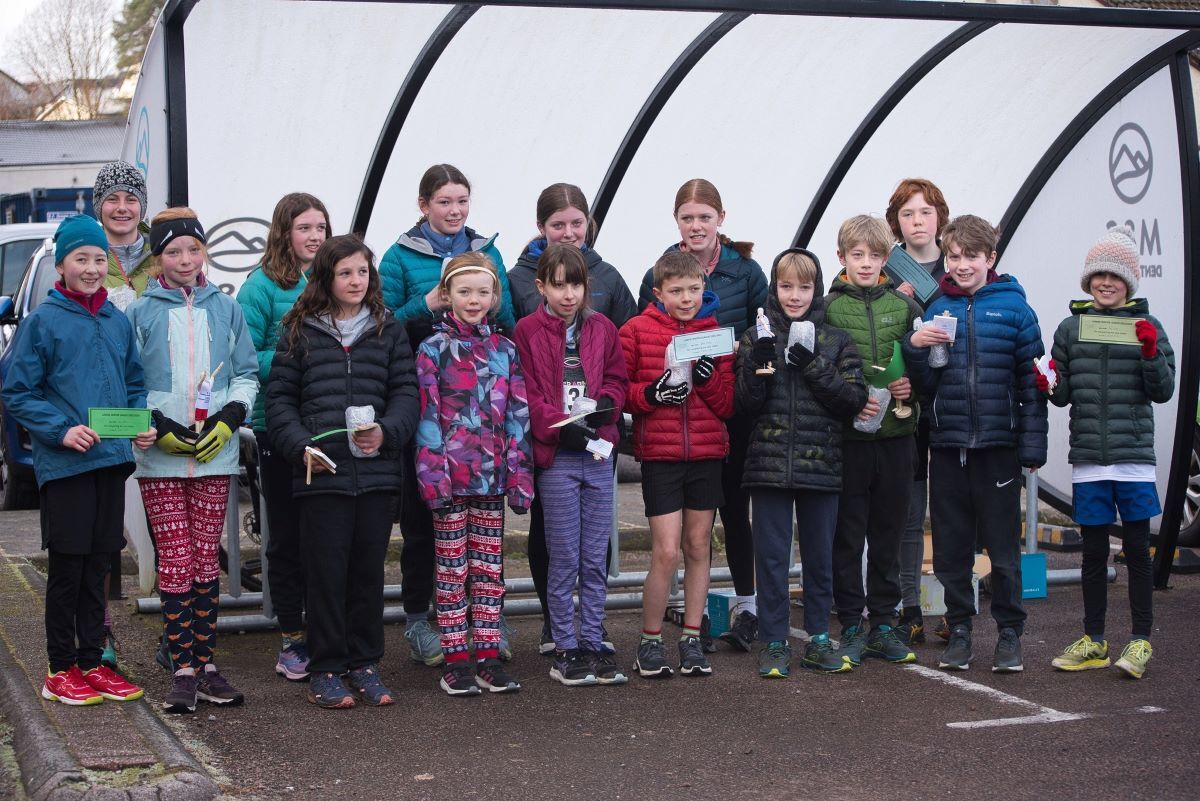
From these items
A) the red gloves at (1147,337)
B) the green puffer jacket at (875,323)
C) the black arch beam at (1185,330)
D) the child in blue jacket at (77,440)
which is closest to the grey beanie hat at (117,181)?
the child in blue jacket at (77,440)

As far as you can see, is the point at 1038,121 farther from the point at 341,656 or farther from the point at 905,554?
the point at 341,656

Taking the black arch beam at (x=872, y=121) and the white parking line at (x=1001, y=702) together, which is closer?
the white parking line at (x=1001, y=702)

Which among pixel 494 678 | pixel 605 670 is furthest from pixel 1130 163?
pixel 494 678

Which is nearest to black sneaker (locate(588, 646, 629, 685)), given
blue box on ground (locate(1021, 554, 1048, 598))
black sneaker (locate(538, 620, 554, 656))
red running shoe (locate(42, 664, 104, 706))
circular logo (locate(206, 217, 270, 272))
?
black sneaker (locate(538, 620, 554, 656))

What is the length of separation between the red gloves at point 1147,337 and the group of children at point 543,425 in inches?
0.7

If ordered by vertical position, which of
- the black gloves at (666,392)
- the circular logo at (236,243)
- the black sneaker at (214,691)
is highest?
the circular logo at (236,243)

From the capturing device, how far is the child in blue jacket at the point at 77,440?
4.96m

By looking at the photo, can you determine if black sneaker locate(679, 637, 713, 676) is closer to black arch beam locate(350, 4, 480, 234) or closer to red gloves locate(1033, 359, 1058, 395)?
red gloves locate(1033, 359, 1058, 395)

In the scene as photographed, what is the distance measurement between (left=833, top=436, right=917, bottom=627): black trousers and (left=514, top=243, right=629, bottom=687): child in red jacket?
1.06 m

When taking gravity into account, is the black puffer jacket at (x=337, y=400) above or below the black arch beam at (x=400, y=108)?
below

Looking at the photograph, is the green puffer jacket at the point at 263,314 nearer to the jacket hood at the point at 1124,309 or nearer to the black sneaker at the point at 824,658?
the black sneaker at the point at 824,658

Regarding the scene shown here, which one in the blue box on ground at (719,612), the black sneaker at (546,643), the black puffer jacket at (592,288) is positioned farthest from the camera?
the blue box on ground at (719,612)

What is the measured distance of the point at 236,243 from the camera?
7328 mm

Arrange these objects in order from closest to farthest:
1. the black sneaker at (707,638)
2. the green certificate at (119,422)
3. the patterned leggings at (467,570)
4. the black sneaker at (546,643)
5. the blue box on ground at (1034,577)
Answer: the green certificate at (119,422)
the patterned leggings at (467,570)
the black sneaker at (546,643)
the black sneaker at (707,638)
the blue box on ground at (1034,577)
